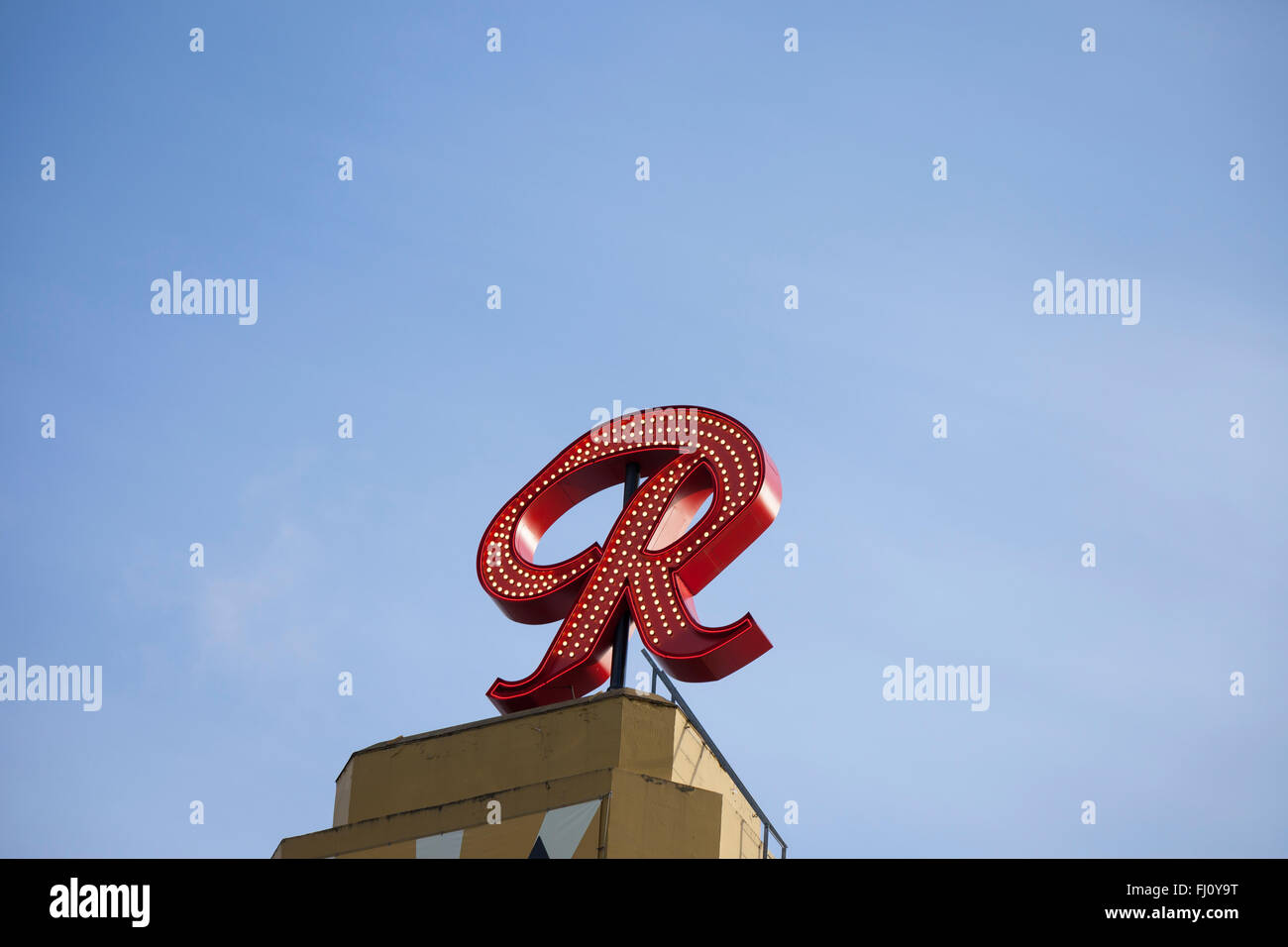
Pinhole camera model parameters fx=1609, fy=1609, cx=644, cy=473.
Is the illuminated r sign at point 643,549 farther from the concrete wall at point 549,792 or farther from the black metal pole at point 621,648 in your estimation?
the concrete wall at point 549,792

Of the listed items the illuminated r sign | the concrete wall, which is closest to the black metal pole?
the illuminated r sign

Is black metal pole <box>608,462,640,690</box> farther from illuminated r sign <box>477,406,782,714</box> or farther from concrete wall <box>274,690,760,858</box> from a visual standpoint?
concrete wall <box>274,690,760,858</box>

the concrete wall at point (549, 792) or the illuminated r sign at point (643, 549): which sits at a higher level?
the illuminated r sign at point (643, 549)

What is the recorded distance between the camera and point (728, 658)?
22.8 meters

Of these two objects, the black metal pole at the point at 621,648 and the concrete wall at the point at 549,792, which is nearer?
the concrete wall at the point at 549,792

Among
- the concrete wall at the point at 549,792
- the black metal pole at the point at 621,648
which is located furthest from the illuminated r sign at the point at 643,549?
the concrete wall at the point at 549,792

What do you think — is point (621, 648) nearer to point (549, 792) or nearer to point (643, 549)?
point (643, 549)

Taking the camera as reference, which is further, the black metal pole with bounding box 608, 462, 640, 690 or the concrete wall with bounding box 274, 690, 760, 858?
the black metal pole with bounding box 608, 462, 640, 690

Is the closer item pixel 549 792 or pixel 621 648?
pixel 549 792

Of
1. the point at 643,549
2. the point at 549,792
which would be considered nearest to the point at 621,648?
the point at 643,549
